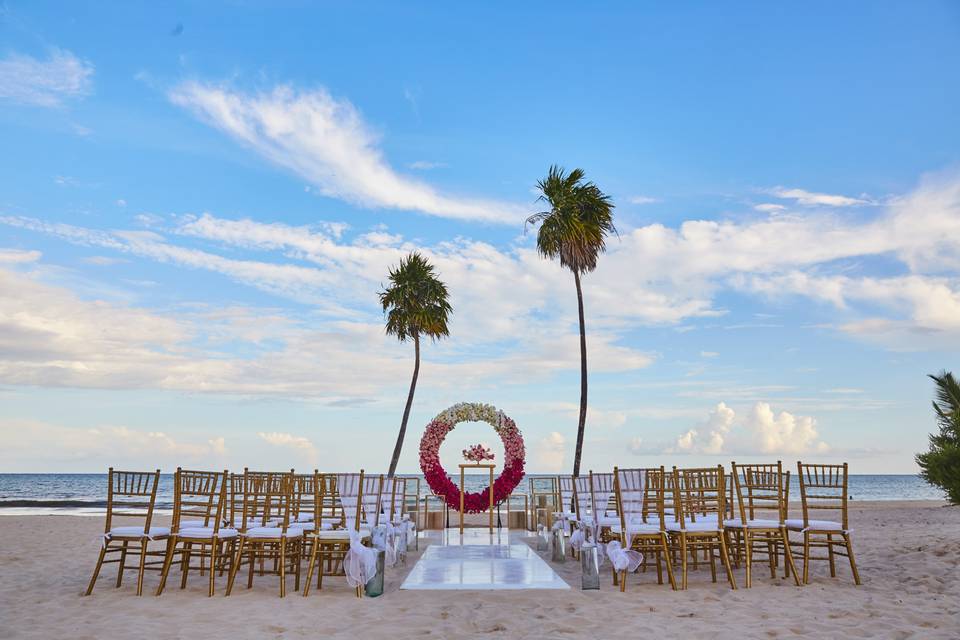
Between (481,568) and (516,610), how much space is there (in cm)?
259

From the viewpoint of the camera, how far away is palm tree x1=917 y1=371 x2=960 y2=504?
57.5ft

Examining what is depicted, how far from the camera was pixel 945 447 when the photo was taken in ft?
59.0

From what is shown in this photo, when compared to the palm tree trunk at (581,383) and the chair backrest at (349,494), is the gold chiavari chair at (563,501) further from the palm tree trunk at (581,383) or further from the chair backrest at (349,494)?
the chair backrest at (349,494)

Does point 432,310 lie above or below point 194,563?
above

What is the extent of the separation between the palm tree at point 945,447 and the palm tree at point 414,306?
1351 cm

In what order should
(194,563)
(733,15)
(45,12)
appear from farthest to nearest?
(733,15) → (45,12) → (194,563)

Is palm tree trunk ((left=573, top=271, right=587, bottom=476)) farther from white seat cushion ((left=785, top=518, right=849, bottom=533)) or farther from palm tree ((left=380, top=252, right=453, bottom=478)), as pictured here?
white seat cushion ((left=785, top=518, right=849, bottom=533))

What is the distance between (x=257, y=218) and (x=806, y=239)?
12.6 meters

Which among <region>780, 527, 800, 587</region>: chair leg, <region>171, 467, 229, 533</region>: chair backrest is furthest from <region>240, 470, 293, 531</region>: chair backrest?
<region>780, 527, 800, 587</region>: chair leg

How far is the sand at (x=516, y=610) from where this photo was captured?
5.62 metres

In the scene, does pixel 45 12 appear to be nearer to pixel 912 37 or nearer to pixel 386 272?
pixel 386 272

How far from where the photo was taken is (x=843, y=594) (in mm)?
7004

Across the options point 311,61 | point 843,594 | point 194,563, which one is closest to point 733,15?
point 311,61

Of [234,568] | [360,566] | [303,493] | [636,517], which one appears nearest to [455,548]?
[303,493]
